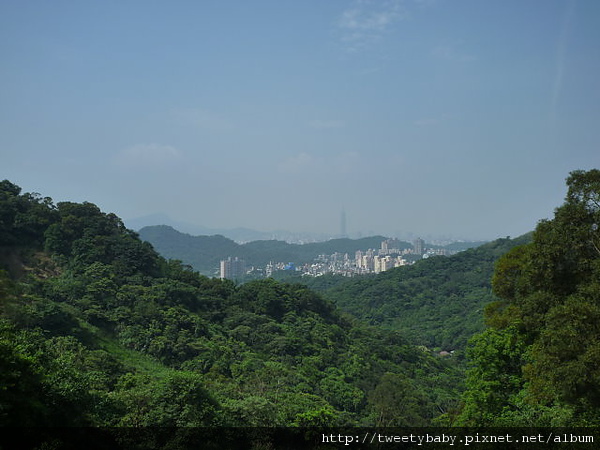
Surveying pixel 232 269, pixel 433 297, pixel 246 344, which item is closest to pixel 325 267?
pixel 232 269

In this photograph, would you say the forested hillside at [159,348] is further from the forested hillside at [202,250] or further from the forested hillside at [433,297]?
the forested hillside at [202,250]

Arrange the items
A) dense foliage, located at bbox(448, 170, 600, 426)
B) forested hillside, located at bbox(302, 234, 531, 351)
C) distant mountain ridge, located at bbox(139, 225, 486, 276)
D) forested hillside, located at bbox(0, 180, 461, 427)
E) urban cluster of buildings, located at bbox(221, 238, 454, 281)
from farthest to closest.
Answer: distant mountain ridge, located at bbox(139, 225, 486, 276)
urban cluster of buildings, located at bbox(221, 238, 454, 281)
forested hillside, located at bbox(302, 234, 531, 351)
forested hillside, located at bbox(0, 180, 461, 427)
dense foliage, located at bbox(448, 170, 600, 426)

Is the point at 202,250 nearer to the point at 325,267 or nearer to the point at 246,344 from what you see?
the point at 325,267

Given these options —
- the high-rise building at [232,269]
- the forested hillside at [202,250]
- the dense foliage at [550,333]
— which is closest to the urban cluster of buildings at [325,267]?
the high-rise building at [232,269]

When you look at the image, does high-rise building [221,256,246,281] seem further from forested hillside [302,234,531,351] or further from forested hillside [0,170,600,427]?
forested hillside [0,170,600,427]

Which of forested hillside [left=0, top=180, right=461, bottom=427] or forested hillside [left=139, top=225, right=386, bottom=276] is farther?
forested hillside [left=139, top=225, right=386, bottom=276]

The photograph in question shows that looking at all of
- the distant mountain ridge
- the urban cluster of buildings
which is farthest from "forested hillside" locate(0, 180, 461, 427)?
the distant mountain ridge
